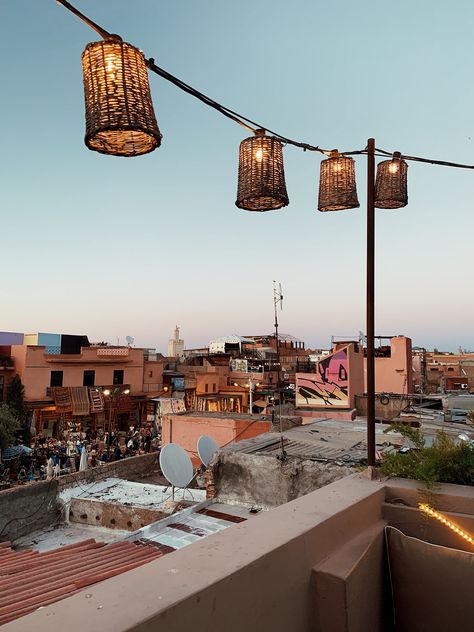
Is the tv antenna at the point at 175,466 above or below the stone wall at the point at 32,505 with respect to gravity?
above

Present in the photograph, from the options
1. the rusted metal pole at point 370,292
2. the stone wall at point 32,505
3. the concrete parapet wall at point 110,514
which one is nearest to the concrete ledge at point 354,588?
the rusted metal pole at point 370,292

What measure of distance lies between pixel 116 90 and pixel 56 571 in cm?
484

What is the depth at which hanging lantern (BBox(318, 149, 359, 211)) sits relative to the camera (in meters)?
4.72

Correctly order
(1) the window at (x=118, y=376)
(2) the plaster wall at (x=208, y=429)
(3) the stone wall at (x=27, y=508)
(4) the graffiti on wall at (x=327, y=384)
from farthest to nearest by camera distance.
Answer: (1) the window at (x=118, y=376)
(4) the graffiti on wall at (x=327, y=384)
(2) the plaster wall at (x=208, y=429)
(3) the stone wall at (x=27, y=508)

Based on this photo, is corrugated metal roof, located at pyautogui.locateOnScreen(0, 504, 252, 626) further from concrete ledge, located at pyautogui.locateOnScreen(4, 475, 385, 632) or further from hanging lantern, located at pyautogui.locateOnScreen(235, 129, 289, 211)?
hanging lantern, located at pyautogui.locateOnScreen(235, 129, 289, 211)

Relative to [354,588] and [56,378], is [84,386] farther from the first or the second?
[354,588]

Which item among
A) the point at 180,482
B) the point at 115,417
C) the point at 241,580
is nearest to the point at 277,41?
the point at 241,580

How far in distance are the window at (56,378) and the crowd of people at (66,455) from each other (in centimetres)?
389

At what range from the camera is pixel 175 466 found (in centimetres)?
1054

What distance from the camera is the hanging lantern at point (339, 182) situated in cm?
472

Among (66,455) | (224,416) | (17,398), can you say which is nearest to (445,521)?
(224,416)

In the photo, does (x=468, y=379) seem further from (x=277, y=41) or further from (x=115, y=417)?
(x=277, y=41)

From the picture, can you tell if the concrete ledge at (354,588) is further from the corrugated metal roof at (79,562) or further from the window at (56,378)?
the window at (56,378)

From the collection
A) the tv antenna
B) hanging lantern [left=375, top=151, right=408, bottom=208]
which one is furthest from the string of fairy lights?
the tv antenna
